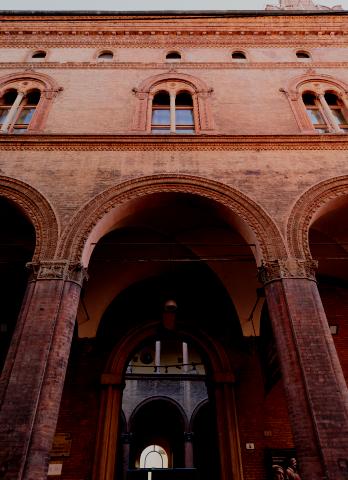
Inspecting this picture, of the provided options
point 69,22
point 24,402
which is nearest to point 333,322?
point 24,402

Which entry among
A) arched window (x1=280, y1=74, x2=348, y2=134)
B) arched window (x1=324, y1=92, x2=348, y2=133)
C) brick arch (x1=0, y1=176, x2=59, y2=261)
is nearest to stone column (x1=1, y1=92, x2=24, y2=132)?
brick arch (x1=0, y1=176, x2=59, y2=261)

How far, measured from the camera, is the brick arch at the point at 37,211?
20.5ft

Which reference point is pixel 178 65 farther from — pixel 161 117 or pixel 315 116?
pixel 315 116

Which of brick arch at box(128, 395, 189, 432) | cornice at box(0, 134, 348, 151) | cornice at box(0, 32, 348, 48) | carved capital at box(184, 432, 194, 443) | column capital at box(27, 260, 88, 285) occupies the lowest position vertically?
carved capital at box(184, 432, 194, 443)

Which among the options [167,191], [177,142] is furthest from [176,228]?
[177,142]

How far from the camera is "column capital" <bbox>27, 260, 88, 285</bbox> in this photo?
5883 millimetres

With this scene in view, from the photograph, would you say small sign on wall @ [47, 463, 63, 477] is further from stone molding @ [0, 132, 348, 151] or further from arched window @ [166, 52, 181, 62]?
arched window @ [166, 52, 181, 62]

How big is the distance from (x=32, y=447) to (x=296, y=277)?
177 inches

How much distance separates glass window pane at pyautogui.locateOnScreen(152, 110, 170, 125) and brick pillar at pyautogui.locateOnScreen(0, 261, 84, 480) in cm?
490

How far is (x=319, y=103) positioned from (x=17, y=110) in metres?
7.95

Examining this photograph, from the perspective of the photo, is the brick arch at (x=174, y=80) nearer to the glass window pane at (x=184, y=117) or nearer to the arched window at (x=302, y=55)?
the glass window pane at (x=184, y=117)

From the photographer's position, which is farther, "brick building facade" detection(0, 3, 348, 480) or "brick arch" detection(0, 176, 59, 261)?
"brick arch" detection(0, 176, 59, 261)

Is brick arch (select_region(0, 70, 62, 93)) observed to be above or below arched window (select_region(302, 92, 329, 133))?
above

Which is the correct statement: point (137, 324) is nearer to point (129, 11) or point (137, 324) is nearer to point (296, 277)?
point (296, 277)
